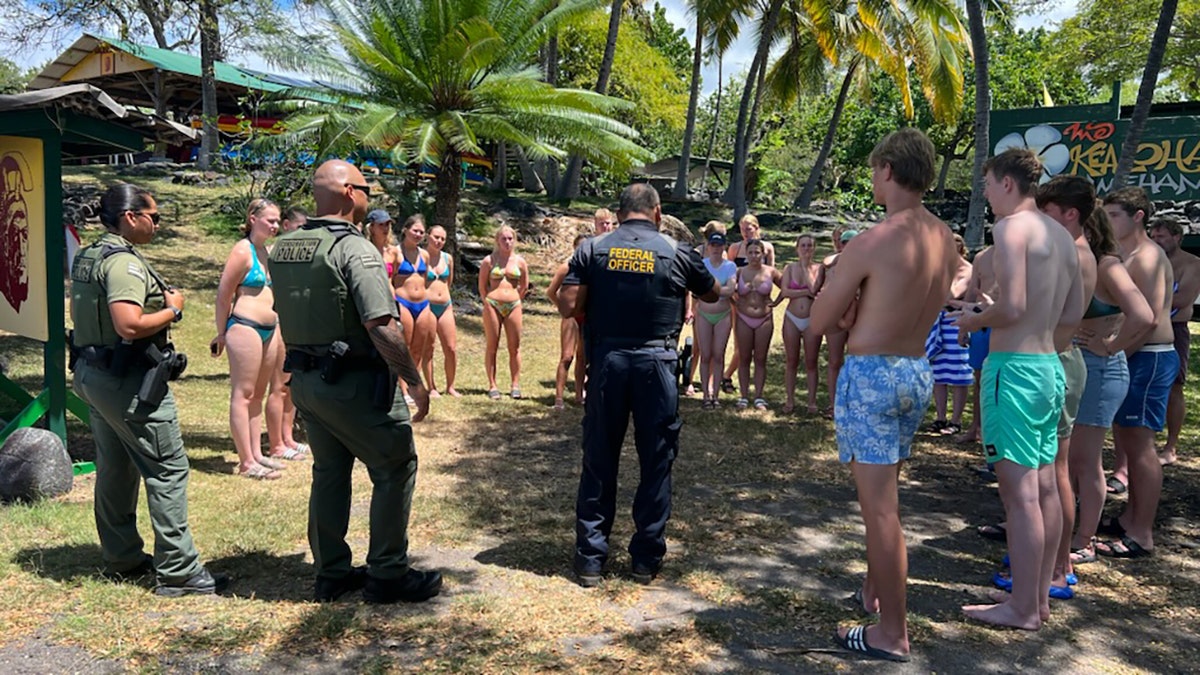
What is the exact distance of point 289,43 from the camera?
14.5 meters

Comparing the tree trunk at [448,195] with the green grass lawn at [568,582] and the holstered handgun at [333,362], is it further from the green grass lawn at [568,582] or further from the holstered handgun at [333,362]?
the holstered handgun at [333,362]

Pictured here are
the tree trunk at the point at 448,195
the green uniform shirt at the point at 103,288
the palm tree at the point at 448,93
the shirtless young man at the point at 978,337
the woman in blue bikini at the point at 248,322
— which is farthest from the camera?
the tree trunk at the point at 448,195

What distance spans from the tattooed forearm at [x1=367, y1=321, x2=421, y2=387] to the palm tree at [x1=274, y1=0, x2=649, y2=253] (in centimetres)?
964

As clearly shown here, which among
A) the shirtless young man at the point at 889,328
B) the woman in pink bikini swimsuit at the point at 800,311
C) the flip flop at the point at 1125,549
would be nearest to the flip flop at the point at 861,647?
the shirtless young man at the point at 889,328

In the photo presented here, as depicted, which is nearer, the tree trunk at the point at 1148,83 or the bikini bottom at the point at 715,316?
the bikini bottom at the point at 715,316

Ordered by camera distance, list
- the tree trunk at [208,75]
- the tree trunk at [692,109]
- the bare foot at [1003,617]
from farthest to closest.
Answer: the tree trunk at [692,109] → the tree trunk at [208,75] → the bare foot at [1003,617]

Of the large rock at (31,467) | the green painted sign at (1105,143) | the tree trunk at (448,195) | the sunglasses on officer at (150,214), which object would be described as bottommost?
the large rock at (31,467)

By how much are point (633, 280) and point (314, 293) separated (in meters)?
1.45

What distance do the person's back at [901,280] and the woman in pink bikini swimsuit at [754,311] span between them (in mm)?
5030

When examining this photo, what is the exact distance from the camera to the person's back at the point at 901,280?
10.6ft

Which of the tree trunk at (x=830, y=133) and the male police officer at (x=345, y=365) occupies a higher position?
the tree trunk at (x=830, y=133)

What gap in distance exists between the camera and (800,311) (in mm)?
8375

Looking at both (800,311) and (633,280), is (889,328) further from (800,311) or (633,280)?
(800,311)

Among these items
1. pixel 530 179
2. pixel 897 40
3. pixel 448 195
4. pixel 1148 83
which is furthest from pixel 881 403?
pixel 530 179
